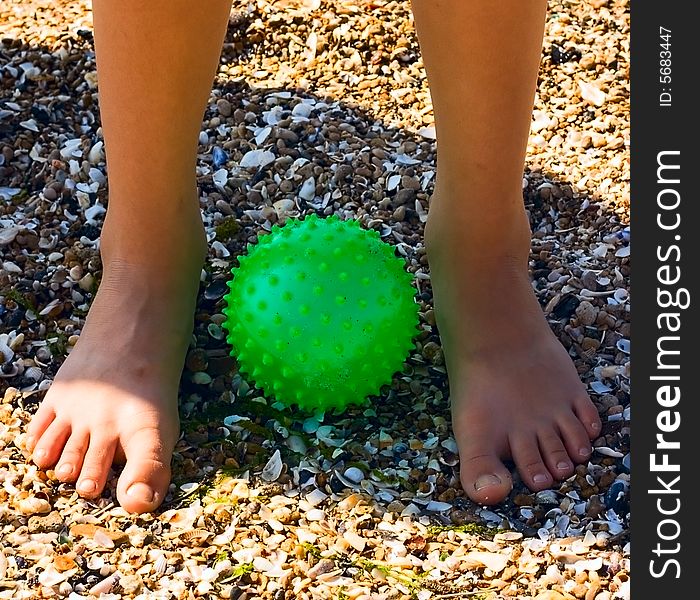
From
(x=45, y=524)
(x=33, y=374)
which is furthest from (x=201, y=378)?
(x=45, y=524)

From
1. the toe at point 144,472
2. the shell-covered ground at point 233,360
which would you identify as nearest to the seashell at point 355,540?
the shell-covered ground at point 233,360

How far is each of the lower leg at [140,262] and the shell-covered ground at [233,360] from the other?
0.26 ft

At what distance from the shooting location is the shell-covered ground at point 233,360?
5.83 feet

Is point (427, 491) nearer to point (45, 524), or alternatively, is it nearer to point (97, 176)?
point (45, 524)

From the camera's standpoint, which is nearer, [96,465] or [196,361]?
[96,465]

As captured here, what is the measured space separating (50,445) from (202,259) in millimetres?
522

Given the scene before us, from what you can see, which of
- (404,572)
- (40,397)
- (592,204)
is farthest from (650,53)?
(40,397)

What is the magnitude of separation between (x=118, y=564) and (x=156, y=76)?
896mm

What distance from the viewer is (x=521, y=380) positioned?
2.05 meters

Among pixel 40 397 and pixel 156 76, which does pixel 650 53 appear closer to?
pixel 156 76

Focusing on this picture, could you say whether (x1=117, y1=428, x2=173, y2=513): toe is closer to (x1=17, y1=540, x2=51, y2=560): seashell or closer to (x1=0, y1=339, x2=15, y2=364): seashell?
(x1=17, y1=540, x2=51, y2=560): seashell

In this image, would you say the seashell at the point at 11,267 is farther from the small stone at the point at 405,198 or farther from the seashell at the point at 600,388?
the seashell at the point at 600,388

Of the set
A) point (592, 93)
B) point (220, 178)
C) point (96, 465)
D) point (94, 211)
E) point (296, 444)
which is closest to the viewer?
point (96, 465)

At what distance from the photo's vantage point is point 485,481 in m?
1.93
